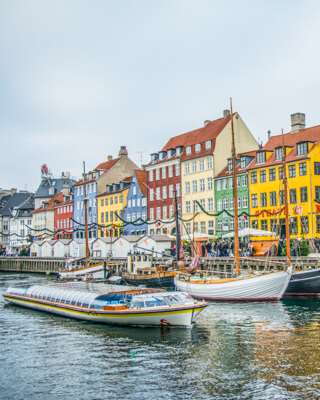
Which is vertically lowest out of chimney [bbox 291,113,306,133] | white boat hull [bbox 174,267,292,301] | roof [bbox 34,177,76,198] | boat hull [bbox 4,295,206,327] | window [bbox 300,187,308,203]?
boat hull [bbox 4,295,206,327]

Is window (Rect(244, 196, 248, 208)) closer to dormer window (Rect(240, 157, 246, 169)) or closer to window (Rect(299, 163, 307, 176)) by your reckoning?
dormer window (Rect(240, 157, 246, 169))

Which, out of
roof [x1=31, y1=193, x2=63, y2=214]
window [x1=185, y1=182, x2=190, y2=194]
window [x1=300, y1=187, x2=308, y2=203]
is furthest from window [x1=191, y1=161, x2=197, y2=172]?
roof [x1=31, y1=193, x2=63, y2=214]

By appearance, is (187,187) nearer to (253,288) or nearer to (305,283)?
(305,283)

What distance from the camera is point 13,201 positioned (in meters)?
146

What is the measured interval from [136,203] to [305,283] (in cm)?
5185

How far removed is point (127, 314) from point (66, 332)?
325 cm

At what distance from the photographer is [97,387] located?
58.2ft

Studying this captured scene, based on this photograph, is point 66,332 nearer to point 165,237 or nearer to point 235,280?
point 235,280

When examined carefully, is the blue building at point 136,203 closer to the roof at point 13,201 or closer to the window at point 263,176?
the window at point 263,176

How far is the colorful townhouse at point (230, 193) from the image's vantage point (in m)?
67.1

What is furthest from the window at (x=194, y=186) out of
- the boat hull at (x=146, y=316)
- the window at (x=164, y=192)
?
the boat hull at (x=146, y=316)

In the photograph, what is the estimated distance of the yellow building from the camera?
92062mm

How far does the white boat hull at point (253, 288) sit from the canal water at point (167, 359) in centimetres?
489

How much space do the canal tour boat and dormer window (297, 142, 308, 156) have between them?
3393 centimetres
